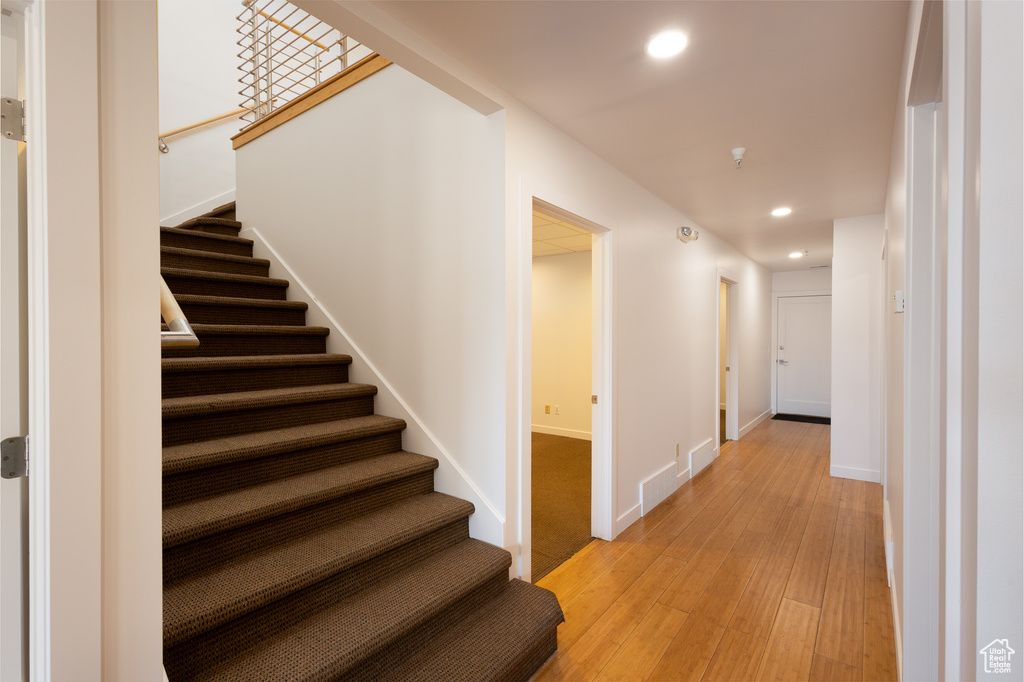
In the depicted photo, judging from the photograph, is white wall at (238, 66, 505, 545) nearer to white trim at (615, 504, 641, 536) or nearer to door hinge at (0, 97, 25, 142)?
white trim at (615, 504, 641, 536)

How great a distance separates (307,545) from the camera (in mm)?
1807

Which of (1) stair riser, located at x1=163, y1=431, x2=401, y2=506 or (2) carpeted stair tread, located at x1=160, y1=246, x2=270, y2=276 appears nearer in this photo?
(1) stair riser, located at x1=163, y1=431, x2=401, y2=506

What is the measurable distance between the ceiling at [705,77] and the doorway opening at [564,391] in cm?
60

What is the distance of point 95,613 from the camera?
95 centimetres

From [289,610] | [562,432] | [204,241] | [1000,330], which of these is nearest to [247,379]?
[289,610]

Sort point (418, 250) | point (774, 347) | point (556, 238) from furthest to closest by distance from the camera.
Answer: point (774, 347) → point (556, 238) → point (418, 250)

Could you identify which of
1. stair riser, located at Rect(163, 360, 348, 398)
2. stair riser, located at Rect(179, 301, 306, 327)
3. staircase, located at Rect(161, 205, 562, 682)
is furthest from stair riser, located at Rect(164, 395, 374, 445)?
stair riser, located at Rect(179, 301, 306, 327)

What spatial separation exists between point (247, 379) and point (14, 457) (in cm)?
162

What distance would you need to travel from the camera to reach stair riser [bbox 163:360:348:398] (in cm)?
220

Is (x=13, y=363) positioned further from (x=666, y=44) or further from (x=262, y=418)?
(x=666, y=44)

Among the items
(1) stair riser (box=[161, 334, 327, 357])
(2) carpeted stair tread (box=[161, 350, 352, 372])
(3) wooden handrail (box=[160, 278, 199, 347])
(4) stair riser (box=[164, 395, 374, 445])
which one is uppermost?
(3) wooden handrail (box=[160, 278, 199, 347])

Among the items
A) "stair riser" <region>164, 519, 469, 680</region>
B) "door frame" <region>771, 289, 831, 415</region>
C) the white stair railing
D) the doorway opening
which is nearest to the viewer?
"stair riser" <region>164, 519, 469, 680</region>

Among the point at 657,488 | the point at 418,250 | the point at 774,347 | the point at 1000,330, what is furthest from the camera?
the point at 774,347

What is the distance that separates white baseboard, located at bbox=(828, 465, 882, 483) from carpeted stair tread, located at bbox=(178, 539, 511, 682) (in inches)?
154
